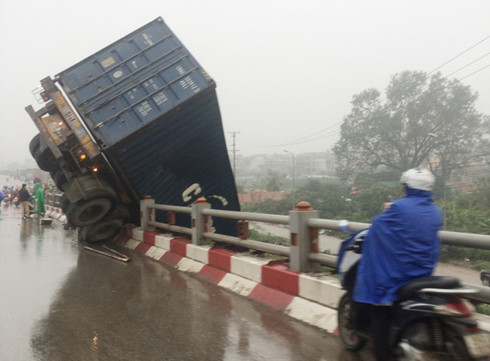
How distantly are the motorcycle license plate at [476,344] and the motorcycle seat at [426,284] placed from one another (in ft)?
0.92

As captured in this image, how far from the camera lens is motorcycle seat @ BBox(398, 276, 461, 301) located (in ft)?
8.25

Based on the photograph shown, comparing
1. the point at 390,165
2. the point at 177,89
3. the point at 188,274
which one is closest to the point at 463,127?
the point at 390,165

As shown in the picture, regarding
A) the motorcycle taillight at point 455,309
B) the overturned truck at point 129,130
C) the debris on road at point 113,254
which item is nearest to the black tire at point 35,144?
the overturned truck at point 129,130

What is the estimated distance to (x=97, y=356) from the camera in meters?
3.39

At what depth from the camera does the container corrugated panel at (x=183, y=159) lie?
9.15 metres

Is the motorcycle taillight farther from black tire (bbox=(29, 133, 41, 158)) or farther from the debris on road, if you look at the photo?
→ black tire (bbox=(29, 133, 41, 158))

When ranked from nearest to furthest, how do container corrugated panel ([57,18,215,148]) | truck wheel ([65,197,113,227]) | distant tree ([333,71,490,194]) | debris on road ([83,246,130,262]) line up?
debris on road ([83,246,130,262]) → container corrugated panel ([57,18,215,148]) → truck wheel ([65,197,113,227]) → distant tree ([333,71,490,194])

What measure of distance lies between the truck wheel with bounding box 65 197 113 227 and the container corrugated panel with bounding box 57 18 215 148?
5.21ft

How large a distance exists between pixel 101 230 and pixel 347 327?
315 inches

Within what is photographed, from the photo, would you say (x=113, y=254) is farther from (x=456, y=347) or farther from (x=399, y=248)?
(x=456, y=347)

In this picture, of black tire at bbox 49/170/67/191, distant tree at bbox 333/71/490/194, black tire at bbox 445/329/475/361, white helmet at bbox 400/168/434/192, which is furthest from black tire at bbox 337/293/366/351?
distant tree at bbox 333/71/490/194

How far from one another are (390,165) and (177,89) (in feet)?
104

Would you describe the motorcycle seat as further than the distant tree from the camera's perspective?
No

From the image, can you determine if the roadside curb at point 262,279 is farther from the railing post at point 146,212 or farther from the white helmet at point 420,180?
the white helmet at point 420,180
